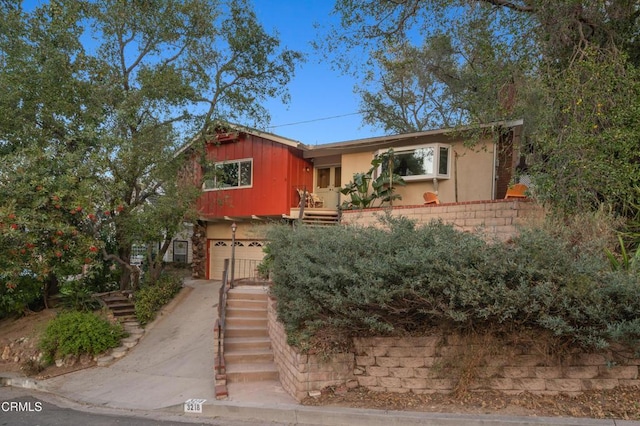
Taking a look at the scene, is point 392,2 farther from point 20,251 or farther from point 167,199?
point 20,251

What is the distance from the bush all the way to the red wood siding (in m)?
3.77

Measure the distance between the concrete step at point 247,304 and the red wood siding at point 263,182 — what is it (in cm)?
570

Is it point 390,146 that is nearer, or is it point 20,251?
point 20,251

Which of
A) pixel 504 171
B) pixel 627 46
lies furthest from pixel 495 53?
pixel 504 171

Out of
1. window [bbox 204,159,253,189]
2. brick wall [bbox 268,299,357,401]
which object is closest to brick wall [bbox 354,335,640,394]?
brick wall [bbox 268,299,357,401]

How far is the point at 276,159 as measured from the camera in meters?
14.4

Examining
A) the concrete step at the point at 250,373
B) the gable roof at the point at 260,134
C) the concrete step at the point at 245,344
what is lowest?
the concrete step at the point at 250,373

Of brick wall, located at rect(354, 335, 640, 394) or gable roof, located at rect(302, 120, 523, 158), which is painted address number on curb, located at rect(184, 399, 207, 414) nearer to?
brick wall, located at rect(354, 335, 640, 394)

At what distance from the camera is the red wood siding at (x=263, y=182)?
1430 cm

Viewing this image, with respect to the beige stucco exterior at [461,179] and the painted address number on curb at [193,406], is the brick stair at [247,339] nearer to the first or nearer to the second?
the painted address number on curb at [193,406]

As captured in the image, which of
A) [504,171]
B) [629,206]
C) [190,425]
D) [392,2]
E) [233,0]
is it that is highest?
[233,0]

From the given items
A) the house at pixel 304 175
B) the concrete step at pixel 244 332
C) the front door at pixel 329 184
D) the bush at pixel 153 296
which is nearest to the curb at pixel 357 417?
the concrete step at pixel 244 332

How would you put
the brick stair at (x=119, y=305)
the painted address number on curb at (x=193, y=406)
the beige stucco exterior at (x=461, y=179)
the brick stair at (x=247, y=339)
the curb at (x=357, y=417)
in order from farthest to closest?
the beige stucco exterior at (x=461, y=179)
the brick stair at (x=119, y=305)
the brick stair at (x=247, y=339)
the painted address number on curb at (x=193, y=406)
the curb at (x=357, y=417)

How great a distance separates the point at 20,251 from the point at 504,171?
38.2 ft
